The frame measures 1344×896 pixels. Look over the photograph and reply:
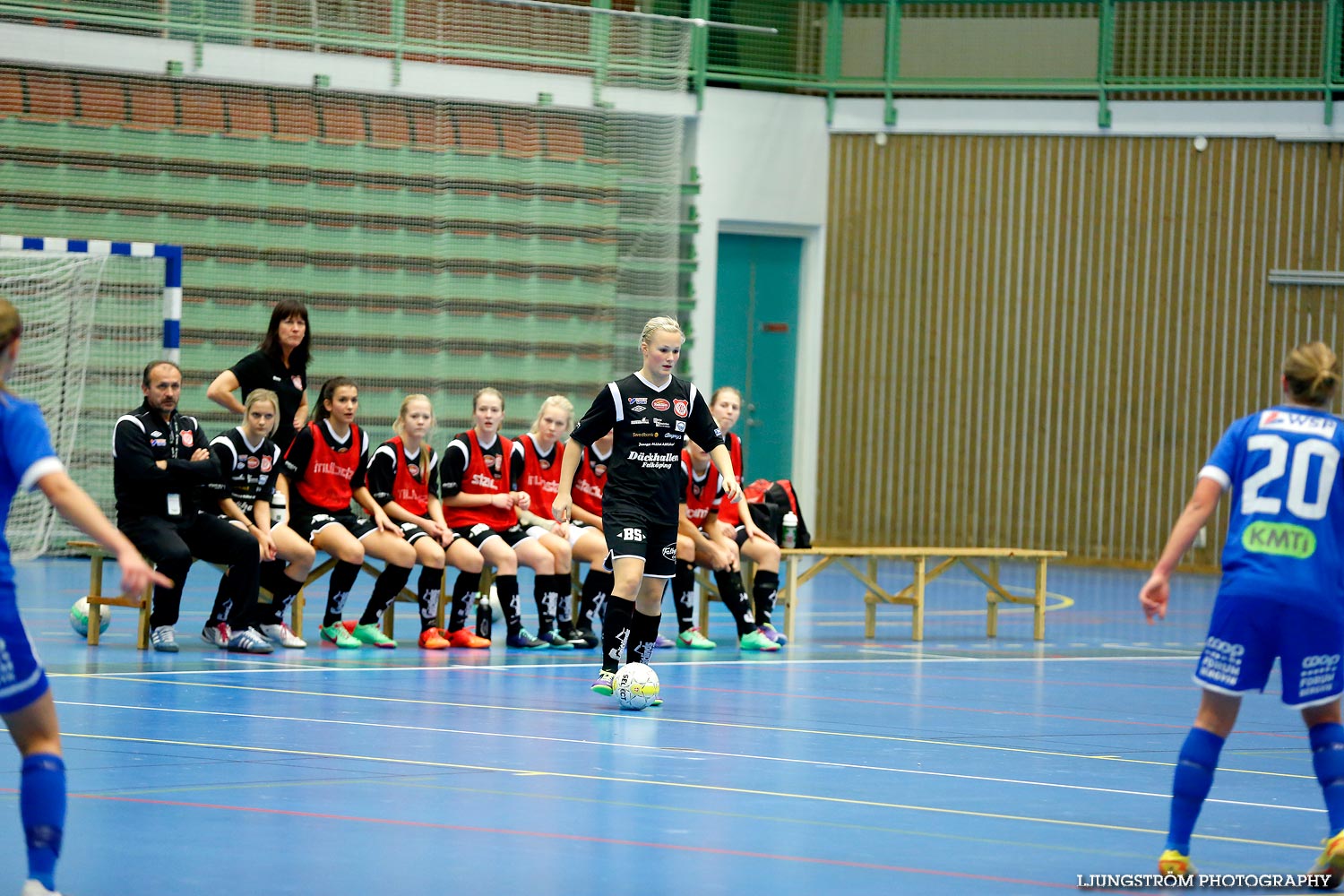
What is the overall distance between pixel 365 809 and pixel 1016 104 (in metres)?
15.4

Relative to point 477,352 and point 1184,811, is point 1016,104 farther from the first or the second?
point 1184,811

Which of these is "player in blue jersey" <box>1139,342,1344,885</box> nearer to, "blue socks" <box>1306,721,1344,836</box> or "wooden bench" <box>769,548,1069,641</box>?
"blue socks" <box>1306,721,1344,836</box>

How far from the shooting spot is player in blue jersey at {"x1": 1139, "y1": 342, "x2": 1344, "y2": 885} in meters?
5.01

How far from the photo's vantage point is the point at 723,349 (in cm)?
2033

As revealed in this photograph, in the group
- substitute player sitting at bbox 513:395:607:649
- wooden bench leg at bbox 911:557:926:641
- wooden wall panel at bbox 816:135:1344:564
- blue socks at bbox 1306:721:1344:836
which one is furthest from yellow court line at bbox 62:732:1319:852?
wooden wall panel at bbox 816:135:1344:564

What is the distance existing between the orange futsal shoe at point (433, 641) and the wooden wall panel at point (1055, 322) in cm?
1012

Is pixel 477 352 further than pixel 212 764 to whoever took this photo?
Yes

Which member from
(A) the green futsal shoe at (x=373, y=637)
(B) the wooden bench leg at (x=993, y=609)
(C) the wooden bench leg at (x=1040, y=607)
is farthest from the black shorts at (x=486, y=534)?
(C) the wooden bench leg at (x=1040, y=607)

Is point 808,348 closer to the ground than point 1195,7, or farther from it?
closer to the ground

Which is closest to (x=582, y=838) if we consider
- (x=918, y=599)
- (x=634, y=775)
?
(x=634, y=775)

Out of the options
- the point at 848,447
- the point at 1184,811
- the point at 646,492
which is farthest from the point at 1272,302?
the point at 1184,811

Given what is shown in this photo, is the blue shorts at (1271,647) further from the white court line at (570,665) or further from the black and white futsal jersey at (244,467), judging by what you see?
the black and white futsal jersey at (244,467)

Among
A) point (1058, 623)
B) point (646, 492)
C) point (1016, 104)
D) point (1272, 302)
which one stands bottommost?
point (1058, 623)

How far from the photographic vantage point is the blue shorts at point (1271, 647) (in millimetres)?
5008
